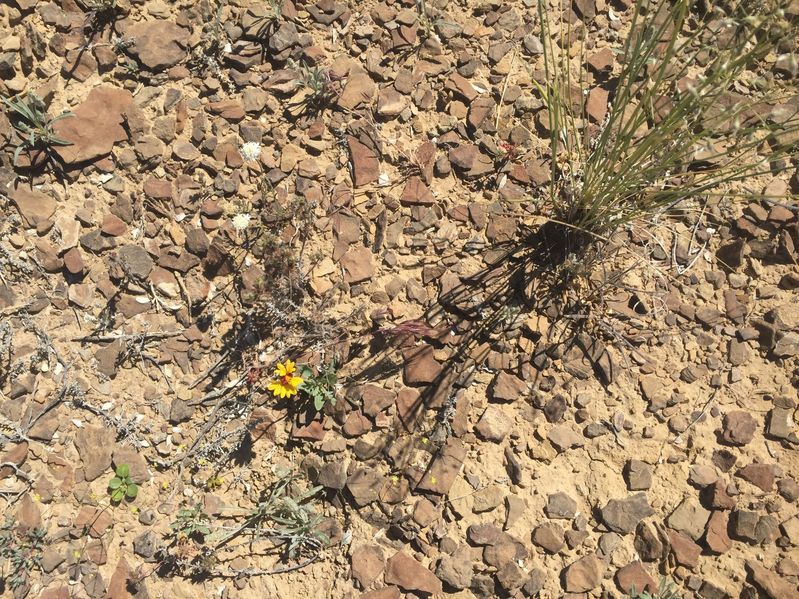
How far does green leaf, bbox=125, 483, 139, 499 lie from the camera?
3014 mm

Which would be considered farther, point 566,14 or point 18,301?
point 566,14

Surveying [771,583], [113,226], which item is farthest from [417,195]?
[771,583]

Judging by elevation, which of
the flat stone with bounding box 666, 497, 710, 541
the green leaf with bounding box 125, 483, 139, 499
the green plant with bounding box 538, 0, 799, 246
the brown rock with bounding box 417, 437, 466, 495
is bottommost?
the green leaf with bounding box 125, 483, 139, 499

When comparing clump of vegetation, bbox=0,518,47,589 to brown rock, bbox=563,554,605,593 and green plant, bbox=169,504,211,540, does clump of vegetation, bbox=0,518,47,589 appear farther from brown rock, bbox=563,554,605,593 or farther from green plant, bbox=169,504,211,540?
brown rock, bbox=563,554,605,593

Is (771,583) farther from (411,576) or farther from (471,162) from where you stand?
(471,162)

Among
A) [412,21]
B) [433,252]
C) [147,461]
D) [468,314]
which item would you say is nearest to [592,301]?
[468,314]

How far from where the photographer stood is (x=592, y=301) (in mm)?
2996

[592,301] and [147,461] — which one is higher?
[592,301]

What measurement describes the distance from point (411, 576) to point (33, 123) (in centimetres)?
268

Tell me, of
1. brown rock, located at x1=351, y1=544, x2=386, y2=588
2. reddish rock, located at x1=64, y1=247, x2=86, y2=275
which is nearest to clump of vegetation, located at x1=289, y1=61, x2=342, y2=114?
reddish rock, located at x1=64, y1=247, x2=86, y2=275

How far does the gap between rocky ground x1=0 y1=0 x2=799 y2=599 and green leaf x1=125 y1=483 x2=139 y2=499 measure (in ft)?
0.19

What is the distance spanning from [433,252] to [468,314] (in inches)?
13.5

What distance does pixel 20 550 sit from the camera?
2.95 meters

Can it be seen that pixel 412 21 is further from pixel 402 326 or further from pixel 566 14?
pixel 402 326
